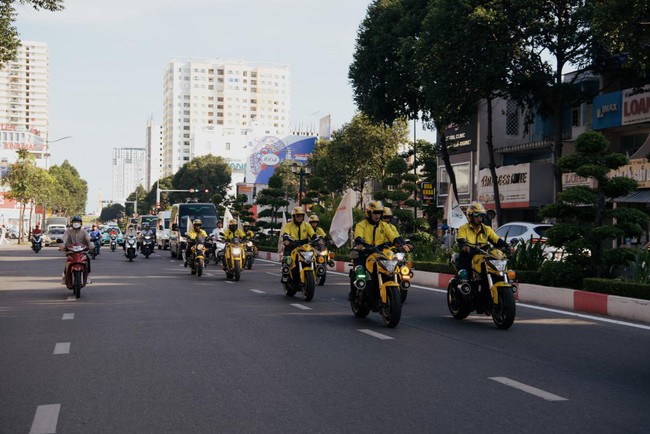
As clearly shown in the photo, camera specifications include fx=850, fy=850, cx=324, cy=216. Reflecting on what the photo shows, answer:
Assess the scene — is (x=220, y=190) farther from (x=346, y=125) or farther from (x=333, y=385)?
(x=333, y=385)

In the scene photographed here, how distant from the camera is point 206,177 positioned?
123m

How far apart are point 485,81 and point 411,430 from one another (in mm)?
30861

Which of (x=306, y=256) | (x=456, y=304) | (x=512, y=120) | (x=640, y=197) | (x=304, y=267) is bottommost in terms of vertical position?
(x=456, y=304)

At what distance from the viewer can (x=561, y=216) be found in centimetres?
1650

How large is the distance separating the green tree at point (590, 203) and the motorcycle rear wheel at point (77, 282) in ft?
29.9

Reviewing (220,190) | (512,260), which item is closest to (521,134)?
(512,260)

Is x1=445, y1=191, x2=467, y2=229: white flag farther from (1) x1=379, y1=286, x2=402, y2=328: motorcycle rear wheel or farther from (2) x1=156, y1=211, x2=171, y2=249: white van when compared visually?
(2) x1=156, y1=211, x2=171, y2=249: white van

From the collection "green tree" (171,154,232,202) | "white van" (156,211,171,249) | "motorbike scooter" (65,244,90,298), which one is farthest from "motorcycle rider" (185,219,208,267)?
"green tree" (171,154,232,202)

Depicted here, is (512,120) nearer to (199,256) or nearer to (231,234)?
(199,256)

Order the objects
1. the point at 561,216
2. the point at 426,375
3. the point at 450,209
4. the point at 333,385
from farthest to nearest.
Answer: the point at 450,209 → the point at 561,216 → the point at 426,375 → the point at 333,385

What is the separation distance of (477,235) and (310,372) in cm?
489

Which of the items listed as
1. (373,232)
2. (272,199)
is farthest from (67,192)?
(373,232)

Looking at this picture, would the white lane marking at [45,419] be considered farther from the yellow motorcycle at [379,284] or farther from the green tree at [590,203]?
the green tree at [590,203]

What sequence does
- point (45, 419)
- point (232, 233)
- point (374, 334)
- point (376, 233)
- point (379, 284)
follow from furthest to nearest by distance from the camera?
1. point (232, 233)
2. point (376, 233)
3. point (379, 284)
4. point (374, 334)
5. point (45, 419)
